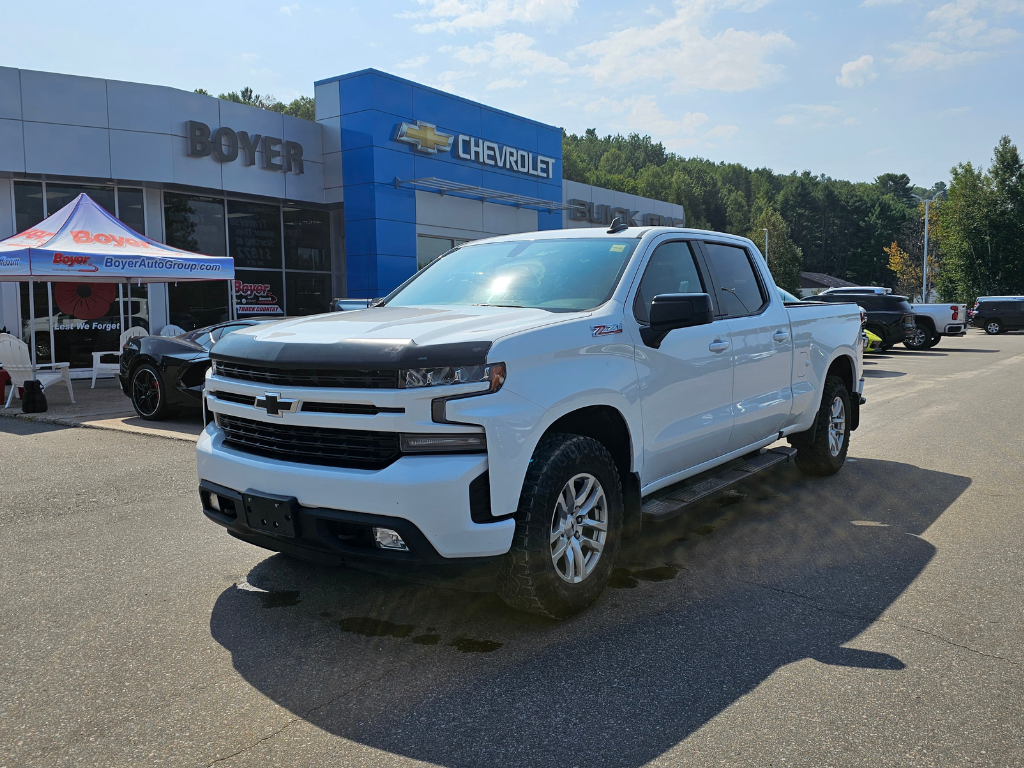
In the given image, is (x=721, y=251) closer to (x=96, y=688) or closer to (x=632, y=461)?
(x=632, y=461)

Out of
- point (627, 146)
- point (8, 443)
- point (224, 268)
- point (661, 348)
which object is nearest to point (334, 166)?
point (224, 268)

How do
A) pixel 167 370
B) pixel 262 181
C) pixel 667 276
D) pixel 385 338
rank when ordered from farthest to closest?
pixel 262 181 < pixel 167 370 < pixel 667 276 < pixel 385 338

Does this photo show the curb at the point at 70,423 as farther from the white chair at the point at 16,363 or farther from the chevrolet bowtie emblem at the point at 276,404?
the chevrolet bowtie emblem at the point at 276,404

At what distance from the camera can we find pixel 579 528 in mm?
3834

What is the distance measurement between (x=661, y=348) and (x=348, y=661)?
2244 millimetres

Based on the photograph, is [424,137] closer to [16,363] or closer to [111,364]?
[111,364]

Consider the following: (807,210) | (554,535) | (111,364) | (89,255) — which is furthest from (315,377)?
(807,210)

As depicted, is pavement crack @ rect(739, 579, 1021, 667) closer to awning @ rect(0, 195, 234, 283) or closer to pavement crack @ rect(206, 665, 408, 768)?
pavement crack @ rect(206, 665, 408, 768)

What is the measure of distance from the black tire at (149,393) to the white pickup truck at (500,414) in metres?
6.24

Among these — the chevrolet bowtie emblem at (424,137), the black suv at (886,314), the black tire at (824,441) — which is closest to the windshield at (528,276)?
the black tire at (824,441)

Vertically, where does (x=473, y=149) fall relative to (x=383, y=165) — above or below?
above

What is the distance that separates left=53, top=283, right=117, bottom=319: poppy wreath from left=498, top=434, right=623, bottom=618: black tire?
17074 mm

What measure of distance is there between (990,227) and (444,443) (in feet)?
210

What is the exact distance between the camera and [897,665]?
3361mm
